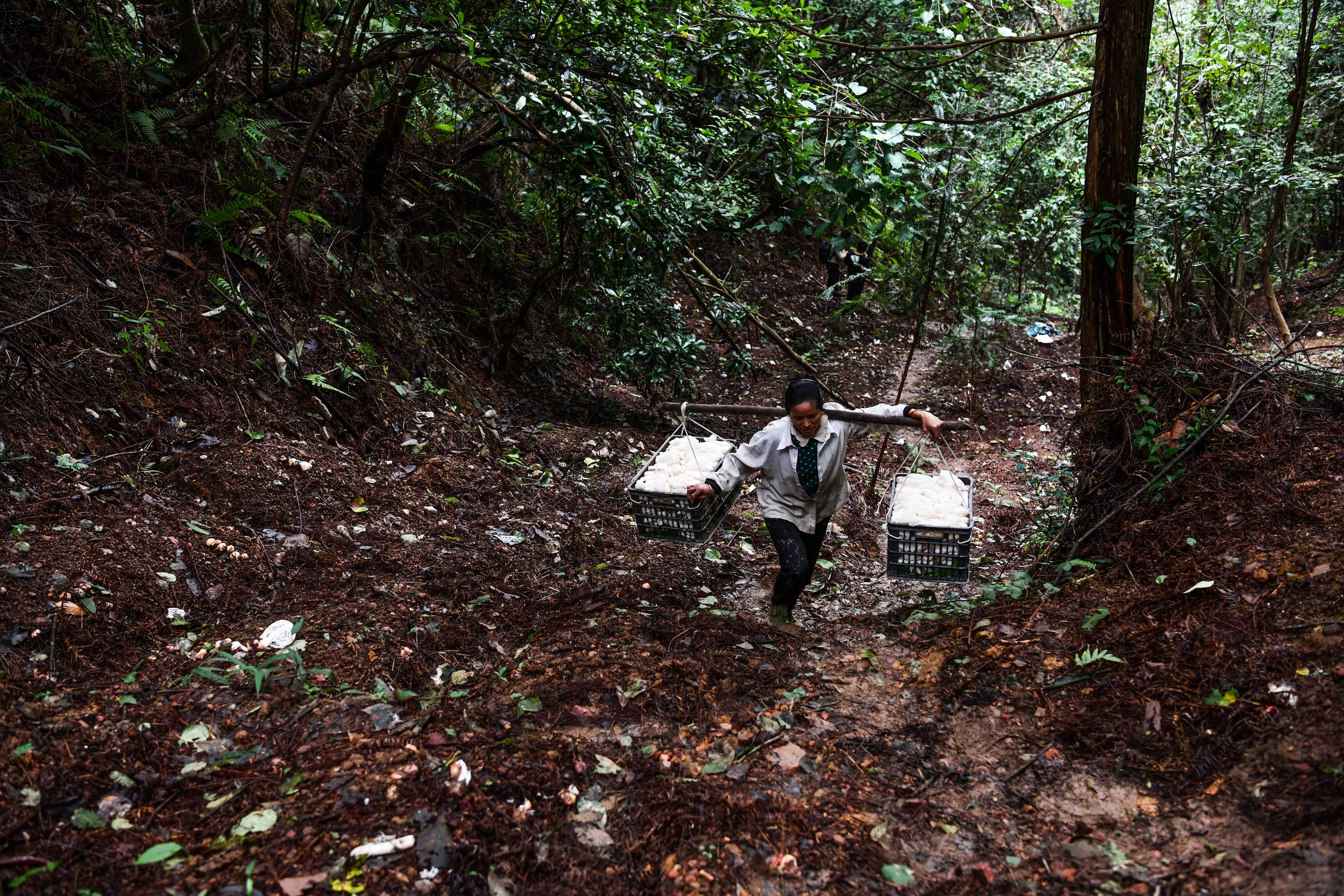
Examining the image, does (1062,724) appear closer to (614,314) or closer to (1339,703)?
(1339,703)

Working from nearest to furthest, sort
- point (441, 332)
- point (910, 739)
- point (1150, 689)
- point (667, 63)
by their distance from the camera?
point (1150, 689) → point (910, 739) → point (667, 63) → point (441, 332)

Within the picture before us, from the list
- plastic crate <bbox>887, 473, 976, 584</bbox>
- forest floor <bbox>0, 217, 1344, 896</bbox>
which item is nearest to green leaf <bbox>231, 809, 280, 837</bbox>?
forest floor <bbox>0, 217, 1344, 896</bbox>

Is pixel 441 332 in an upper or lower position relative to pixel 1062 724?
upper

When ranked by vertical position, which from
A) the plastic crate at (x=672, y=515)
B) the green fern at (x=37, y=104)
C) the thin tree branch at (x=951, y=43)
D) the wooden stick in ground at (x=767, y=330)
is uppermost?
the thin tree branch at (x=951, y=43)

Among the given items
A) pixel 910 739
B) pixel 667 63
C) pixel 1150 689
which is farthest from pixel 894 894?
pixel 667 63

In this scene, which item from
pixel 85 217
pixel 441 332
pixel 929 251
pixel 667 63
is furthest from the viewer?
pixel 929 251

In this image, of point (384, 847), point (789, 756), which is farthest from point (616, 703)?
point (384, 847)

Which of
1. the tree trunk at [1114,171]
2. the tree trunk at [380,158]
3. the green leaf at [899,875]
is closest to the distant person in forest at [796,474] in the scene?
the tree trunk at [1114,171]

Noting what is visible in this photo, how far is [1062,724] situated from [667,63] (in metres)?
5.39

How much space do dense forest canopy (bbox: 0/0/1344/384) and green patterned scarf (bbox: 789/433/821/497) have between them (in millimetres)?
1128

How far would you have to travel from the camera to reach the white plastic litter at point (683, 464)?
15.5ft

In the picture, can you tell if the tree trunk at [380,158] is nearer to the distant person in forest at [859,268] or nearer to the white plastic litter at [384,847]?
the white plastic litter at [384,847]

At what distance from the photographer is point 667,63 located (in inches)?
260

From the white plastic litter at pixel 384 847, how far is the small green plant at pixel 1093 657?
3.09 meters
